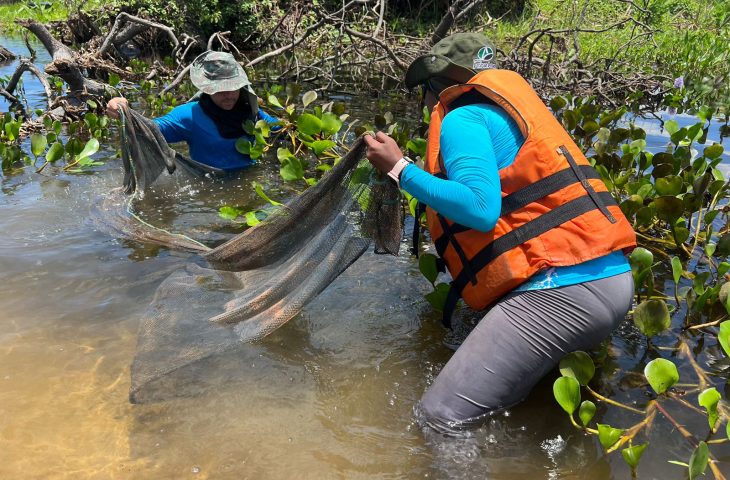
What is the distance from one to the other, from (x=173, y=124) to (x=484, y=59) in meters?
3.34

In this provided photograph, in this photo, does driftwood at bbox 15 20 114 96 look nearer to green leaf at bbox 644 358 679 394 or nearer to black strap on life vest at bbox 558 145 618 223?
black strap on life vest at bbox 558 145 618 223

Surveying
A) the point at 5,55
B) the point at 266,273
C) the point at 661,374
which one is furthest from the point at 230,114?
the point at 5,55

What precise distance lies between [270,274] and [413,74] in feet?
4.50

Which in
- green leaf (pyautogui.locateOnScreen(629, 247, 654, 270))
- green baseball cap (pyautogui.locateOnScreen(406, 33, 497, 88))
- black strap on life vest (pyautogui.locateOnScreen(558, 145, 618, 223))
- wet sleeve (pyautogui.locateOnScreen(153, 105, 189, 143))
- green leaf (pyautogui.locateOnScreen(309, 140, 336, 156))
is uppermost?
green baseball cap (pyautogui.locateOnScreen(406, 33, 497, 88))

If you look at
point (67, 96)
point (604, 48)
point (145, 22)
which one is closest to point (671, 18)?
point (604, 48)

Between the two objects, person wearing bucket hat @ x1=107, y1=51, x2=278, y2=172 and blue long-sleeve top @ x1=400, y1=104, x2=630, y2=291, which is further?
person wearing bucket hat @ x1=107, y1=51, x2=278, y2=172

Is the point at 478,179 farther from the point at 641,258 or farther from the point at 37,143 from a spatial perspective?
the point at 37,143

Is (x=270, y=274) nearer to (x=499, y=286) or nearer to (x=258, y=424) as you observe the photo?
(x=258, y=424)

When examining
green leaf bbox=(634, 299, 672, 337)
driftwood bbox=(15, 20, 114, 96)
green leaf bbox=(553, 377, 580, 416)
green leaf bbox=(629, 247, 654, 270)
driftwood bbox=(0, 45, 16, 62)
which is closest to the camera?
green leaf bbox=(553, 377, 580, 416)

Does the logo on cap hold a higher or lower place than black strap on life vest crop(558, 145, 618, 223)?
higher

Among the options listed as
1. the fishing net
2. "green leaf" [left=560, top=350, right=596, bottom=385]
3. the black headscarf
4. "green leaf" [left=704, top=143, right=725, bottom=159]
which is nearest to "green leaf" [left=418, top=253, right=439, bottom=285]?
the fishing net

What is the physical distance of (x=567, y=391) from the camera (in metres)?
2.36

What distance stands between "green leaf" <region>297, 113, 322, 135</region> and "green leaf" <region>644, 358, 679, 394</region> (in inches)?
136

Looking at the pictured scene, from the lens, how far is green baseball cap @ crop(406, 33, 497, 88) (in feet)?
8.69
